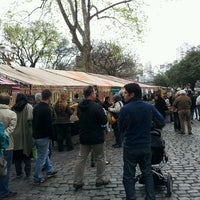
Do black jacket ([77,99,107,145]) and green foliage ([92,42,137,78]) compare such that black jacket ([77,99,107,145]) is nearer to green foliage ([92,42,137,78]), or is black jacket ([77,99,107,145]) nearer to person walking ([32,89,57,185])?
person walking ([32,89,57,185])

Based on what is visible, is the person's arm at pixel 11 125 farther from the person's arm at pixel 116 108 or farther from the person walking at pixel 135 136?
the person's arm at pixel 116 108

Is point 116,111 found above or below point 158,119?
above

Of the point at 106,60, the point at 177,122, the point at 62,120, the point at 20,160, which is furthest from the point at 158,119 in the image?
the point at 106,60

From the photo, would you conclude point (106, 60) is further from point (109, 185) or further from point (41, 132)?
point (109, 185)

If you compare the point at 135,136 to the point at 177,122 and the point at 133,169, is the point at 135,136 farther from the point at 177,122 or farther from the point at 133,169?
the point at 177,122

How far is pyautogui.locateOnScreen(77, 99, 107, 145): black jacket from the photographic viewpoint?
18.5 ft

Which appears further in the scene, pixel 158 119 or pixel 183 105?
pixel 183 105

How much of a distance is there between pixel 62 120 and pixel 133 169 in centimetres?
530

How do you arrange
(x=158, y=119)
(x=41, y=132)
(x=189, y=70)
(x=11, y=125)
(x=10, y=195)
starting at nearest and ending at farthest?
(x=158, y=119), (x=11, y=125), (x=10, y=195), (x=41, y=132), (x=189, y=70)

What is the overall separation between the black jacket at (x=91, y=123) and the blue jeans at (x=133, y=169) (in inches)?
44.4

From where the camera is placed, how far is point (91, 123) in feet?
18.5

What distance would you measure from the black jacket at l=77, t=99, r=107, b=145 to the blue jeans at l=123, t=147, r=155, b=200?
1128mm

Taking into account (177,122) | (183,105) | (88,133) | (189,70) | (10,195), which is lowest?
(10,195)

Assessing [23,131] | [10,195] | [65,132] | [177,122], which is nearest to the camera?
[10,195]
